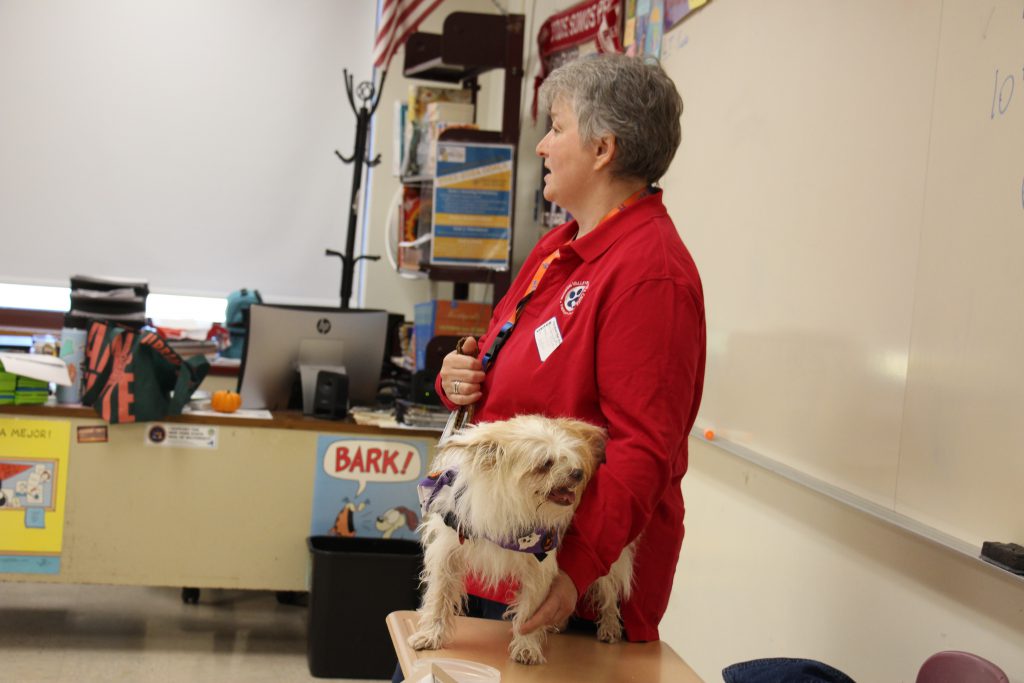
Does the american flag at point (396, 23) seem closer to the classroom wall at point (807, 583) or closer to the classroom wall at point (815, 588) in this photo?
the classroom wall at point (807, 583)


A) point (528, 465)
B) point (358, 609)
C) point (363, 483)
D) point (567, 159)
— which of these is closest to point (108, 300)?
point (363, 483)

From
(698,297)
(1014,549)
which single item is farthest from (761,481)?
(698,297)

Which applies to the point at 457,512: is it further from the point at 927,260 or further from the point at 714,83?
the point at 714,83

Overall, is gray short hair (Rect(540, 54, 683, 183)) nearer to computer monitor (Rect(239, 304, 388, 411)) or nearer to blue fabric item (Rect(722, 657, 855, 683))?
blue fabric item (Rect(722, 657, 855, 683))

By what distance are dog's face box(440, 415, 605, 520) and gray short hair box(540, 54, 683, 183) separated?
43cm

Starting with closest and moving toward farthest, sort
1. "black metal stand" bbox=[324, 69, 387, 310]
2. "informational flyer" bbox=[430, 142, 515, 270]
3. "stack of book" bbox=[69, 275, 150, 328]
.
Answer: "informational flyer" bbox=[430, 142, 515, 270], "stack of book" bbox=[69, 275, 150, 328], "black metal stand" bbox=[324, 69, 387, 310]

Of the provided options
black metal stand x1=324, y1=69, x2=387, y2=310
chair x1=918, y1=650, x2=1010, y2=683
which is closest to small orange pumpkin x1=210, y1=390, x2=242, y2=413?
black metal stand x1=324, y1=69, x2=387, y2=310

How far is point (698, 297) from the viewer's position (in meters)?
1.30

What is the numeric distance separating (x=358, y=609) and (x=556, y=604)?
237cm

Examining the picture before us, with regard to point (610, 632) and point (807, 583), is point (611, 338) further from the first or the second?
point (807, 583)

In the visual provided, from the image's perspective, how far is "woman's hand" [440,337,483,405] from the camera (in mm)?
1471

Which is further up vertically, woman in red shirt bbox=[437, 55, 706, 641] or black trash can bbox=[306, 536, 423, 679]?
woman in red shirt bbox=[437, 55, 706, 641]

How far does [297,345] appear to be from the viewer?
147 inches

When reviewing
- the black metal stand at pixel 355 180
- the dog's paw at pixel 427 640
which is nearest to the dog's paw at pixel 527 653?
the dog's paw at pixel 427 640
